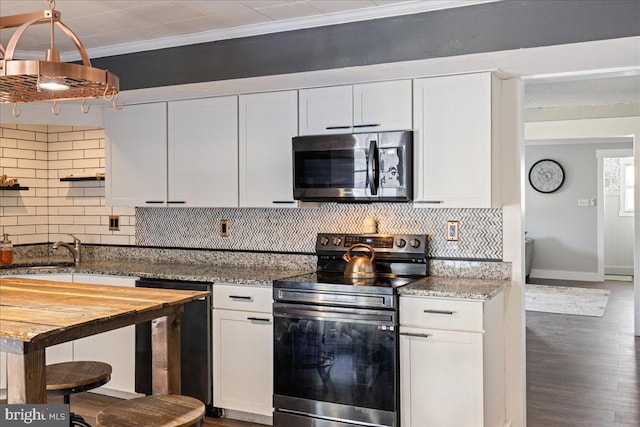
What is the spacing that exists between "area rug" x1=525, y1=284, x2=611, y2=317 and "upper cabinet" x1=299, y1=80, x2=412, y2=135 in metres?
4.62

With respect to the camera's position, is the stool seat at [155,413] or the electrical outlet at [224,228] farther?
the electrical outlet at [224,228]

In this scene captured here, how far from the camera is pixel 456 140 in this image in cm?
340

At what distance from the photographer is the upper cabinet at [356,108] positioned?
351cm

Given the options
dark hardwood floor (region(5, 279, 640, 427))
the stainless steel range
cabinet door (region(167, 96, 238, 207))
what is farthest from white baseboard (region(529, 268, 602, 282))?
cabinet door (region(167, 96, 238, 207))

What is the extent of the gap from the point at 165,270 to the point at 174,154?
2.69 feet

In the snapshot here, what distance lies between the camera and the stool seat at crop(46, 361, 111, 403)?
2490 millimetres

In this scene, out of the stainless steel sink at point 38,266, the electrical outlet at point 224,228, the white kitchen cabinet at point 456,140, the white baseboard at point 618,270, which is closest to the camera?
the white kitchen cabinet at point 456,140

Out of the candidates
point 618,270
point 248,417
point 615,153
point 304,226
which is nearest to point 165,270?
point 304,226

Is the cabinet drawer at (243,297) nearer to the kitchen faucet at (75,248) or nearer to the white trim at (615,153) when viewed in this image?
the kitchen faucet at (75,248)

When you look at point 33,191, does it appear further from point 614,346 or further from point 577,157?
point 577,157

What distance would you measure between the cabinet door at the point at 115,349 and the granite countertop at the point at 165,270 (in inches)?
2.2

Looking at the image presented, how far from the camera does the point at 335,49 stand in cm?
334

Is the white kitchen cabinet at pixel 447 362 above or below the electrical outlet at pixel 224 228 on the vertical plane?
below

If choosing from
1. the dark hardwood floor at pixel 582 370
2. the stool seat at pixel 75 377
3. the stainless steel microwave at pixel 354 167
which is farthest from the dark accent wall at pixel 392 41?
the dark hardwood floor at pixel 582 370
